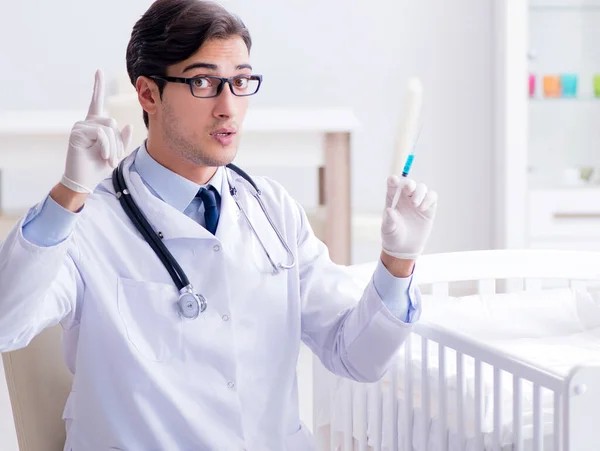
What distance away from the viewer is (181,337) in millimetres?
1275

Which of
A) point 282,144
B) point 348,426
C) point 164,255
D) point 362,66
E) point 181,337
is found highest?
point 362,66

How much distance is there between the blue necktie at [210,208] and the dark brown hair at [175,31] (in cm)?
16

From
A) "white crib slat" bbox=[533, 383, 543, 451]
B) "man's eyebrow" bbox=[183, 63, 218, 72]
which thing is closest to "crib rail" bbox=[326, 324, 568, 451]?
→ "white crib slat" bbox=[533, 383, 543, 451]

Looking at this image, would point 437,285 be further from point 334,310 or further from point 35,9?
point 35,9

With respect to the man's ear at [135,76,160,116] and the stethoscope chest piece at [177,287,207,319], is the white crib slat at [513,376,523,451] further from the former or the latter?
the man's ear at [135,76,160,116]

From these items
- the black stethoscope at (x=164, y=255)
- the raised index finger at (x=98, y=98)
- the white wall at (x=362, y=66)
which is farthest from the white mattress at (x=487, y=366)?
the white wall at (x=362, y=66)

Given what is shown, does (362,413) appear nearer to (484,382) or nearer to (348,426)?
(348,426)

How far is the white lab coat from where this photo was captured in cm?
125

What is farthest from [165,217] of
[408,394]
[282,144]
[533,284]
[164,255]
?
[282,144]

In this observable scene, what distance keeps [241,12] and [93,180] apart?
319 cm

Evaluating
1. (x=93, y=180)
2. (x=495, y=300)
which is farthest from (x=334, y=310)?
(x=495, y=300)

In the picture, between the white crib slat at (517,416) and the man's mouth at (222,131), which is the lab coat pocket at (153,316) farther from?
the white crib slat at (517,416)

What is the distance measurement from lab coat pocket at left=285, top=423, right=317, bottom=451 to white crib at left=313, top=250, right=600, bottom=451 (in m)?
0.14

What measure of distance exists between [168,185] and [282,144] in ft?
5.25
